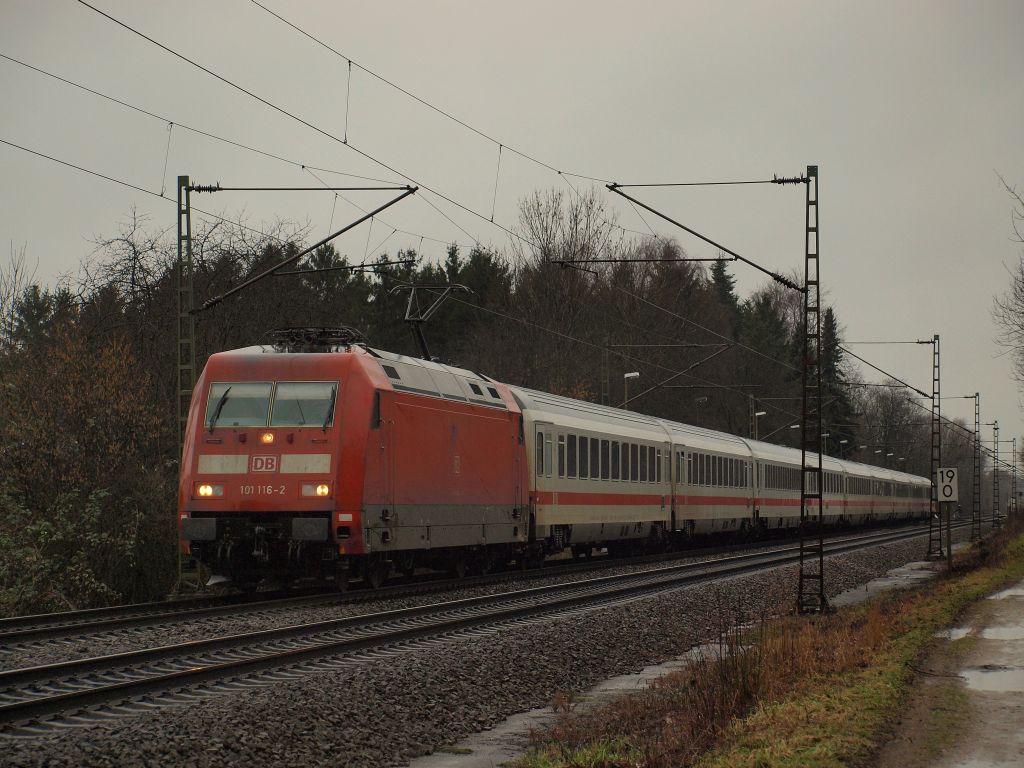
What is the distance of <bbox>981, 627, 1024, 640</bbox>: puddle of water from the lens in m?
13.9

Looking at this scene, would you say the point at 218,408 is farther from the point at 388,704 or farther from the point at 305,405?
the point at 388,704

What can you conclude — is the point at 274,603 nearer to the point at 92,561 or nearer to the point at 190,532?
the point at 190,532

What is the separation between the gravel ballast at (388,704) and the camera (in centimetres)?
823

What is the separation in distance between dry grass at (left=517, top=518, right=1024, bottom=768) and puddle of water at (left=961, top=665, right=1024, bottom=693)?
536 mm

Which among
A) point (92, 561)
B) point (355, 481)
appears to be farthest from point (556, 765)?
point (92, 561)

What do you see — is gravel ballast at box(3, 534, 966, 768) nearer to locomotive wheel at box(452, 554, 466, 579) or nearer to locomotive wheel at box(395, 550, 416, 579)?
locomotive wheel at box(395, 550, 416, 579)

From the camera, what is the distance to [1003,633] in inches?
563

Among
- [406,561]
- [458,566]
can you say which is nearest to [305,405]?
[406,561]

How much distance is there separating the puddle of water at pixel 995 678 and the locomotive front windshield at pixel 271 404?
9.75 metres

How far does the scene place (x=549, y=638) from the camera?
47.6 ft

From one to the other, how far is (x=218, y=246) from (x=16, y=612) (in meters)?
15.0

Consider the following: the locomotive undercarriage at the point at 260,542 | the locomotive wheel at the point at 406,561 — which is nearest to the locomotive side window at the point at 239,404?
the locomotive undercarriage at the point at 260,542

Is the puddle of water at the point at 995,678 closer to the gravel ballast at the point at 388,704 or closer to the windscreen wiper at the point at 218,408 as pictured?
the gravel ballast at the point at 388,704

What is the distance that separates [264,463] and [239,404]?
101 cm
